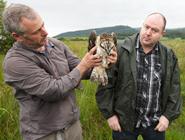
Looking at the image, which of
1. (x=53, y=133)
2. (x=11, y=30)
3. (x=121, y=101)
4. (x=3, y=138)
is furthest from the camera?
(x=3, y=138)

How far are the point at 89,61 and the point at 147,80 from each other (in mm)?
1094

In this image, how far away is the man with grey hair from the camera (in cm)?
359

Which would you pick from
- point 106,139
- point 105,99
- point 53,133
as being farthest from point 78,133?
point 106,139

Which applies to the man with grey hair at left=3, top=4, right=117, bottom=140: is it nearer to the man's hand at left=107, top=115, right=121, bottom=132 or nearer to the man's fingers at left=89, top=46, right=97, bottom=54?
the man's fingers at left=89, top=46, right=97, bottom=54

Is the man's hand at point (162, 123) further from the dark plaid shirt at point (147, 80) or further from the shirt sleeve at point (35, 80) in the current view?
the shirt sleeve at point (35, 80)

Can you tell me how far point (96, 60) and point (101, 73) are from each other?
0.17 meters

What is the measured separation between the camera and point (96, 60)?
3.68 metres

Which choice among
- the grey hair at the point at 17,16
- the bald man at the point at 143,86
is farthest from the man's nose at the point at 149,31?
the grey hair at the point at 17,16

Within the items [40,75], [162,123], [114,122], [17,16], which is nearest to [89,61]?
[40,75]

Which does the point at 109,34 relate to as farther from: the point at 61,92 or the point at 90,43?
the point at 61,92

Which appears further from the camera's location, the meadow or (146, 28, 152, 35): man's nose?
the meadow

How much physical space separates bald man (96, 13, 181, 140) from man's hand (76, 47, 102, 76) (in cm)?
83

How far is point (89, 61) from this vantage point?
368cm

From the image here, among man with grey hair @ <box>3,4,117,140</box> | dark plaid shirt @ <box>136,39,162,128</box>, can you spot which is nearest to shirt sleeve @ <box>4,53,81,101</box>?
man with grey hair @ <box>3,4,117,140</box>
